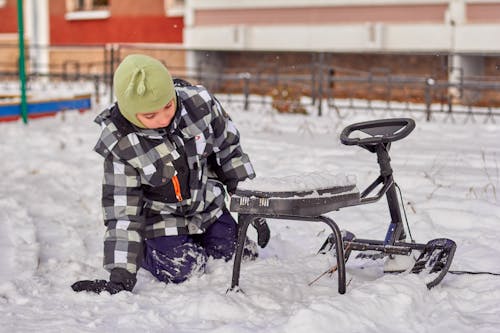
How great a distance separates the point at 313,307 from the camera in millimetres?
2990

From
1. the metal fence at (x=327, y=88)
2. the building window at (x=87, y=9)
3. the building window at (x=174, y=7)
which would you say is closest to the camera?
the metal fence at (x=327, y=88)

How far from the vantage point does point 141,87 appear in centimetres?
341

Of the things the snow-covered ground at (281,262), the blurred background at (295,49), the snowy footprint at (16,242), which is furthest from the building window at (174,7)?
the snowy footprint at (16,242)

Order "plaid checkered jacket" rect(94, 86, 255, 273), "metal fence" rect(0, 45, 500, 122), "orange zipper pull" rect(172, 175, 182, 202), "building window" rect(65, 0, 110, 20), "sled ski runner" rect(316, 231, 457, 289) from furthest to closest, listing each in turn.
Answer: "building window" rect(65, 0, 110, 20), "metal fence" rect(0, 45, 500, 122), "orange zipper pull" rect(172, 175, 182, 202), "plaid checkered jacket" rect(94, 86, 255, 273), "sled ski runner" rect(316, 231, 457, 289)

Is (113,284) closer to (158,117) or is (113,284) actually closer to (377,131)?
(158,117)

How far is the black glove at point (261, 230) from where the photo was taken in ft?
13.1

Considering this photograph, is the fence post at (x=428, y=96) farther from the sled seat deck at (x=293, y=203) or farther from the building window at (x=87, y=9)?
the building window at (x=87, y=9)

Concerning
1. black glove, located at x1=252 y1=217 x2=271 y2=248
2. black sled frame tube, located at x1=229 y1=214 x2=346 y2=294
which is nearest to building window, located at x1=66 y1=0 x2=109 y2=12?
black glove, located at x1=252 y1=217 x2=271 y2=248

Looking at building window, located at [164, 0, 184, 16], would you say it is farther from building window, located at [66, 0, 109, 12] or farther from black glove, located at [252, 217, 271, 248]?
black glove, located at [252, 217, 271, 248]

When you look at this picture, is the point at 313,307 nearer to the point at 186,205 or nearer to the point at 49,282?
the point at 186,205

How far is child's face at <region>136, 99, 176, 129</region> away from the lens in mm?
3523

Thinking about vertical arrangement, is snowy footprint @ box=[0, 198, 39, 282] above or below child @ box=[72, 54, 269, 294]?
below

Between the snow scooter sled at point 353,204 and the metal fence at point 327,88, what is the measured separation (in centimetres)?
602

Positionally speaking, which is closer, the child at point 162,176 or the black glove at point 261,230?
the child at point 162,176
